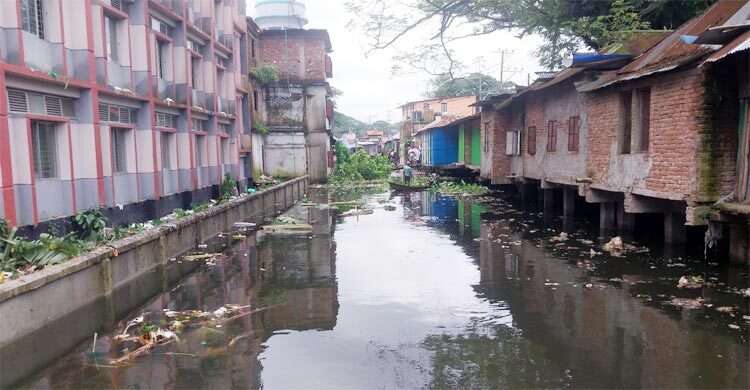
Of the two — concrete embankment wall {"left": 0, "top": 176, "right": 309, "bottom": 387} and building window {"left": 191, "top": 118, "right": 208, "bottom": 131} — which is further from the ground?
building window {"left": 191, "top": 118, "right": 208, "bottom": 131}

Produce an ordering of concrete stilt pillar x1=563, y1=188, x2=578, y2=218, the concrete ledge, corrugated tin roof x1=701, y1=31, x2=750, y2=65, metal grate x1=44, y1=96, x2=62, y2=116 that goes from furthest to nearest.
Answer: concrete stilt pillar x1=563, y1=188, x2=578, y2=218 < metal grate x1=44, y1=96, x2=62, y2=116 < corrugated tin roof x1=701, y1=31, x2=750, y2=65 < the concrete ledge

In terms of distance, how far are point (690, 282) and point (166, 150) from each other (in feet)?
48.8

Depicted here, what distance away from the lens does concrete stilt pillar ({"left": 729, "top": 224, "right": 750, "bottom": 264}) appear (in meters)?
9.21

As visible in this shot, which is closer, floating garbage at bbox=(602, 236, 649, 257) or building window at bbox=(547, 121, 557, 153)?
floating garbage at bbox=(602, 236, 649, 257)

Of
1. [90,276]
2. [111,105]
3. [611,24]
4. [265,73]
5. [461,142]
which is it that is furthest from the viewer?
[265,73]

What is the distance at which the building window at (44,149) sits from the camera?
425 inches

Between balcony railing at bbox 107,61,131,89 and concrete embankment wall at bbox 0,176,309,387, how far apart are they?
4.13 metres

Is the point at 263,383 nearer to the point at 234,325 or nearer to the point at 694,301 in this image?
the point at 234,325

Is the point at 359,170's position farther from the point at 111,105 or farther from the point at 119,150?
the point at 111,105

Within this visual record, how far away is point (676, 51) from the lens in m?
10.3

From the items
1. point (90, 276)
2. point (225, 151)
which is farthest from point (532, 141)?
point (90, 276)

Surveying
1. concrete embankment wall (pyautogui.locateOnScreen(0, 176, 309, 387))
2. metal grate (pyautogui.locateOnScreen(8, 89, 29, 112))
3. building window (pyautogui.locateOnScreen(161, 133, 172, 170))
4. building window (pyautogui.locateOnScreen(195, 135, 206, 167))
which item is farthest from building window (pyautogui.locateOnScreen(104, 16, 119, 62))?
building window (pyautogui.locateOnScreen(195, 135, 206, 167))

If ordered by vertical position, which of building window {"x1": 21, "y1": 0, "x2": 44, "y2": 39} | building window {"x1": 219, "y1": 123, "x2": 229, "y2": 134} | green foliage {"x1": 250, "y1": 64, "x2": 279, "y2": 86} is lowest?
building window {"x1": 219, "y1": 123, "x2": 229, "y2": 134}

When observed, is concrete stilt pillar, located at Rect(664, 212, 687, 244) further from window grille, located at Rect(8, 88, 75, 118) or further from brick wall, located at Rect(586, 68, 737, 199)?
window grille, located at Rect(8, 88, 75, 118)
